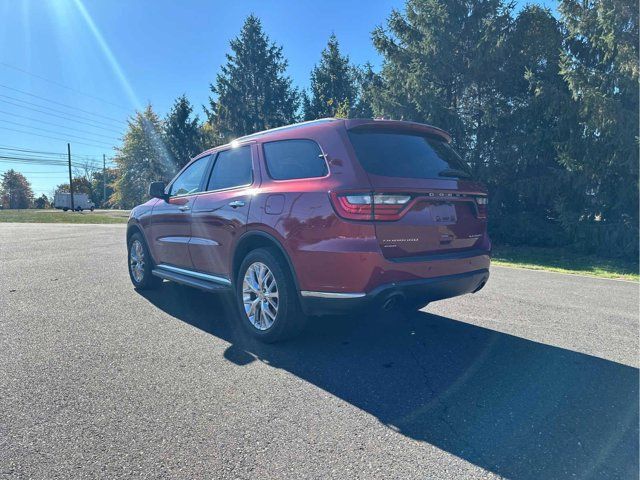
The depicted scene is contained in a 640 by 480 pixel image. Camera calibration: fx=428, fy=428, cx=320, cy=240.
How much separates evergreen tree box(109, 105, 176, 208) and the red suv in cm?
4432

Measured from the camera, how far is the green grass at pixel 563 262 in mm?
10000

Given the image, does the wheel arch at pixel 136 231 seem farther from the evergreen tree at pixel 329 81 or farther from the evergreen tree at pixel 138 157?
the evergreen tree at pixel 138 157

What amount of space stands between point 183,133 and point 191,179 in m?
32.4

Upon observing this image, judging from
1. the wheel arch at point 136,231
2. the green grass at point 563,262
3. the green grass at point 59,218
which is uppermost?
the wheel arch at point 136,231

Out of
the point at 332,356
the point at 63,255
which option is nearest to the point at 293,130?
the point at 332,356

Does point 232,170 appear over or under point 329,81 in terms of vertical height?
under

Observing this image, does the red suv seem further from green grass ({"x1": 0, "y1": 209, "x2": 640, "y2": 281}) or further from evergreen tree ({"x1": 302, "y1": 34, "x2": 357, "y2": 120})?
evergreen tree ({"x1": 302, "y1": 34, "x2": 357, "y2": 120})

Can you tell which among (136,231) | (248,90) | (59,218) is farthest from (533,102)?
(59,218)

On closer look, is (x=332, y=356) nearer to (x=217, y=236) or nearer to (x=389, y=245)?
(x=389, y=245)

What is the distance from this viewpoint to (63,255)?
984cm

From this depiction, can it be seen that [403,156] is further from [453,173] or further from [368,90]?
[368,90]

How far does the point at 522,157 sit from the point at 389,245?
12.9m

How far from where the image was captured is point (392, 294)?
3.15 m

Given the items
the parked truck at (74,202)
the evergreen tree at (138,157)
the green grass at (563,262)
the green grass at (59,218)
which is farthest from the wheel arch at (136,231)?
the parked truck at (74,202)
